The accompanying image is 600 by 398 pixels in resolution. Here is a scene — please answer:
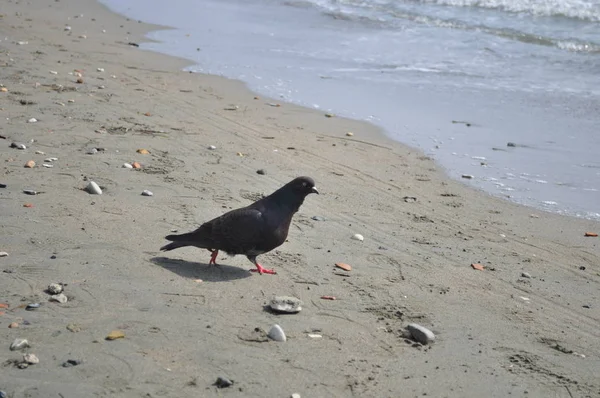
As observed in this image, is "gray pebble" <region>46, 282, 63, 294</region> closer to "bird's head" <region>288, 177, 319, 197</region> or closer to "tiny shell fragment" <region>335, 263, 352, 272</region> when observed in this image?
"bird's head" <region>288, 177, 319, 197</region>

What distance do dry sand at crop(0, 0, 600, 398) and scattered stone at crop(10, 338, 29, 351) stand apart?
0.05 metres

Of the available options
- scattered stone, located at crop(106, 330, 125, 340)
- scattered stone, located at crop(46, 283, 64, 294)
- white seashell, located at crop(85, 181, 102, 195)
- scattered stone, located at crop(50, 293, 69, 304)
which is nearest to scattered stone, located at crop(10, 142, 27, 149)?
white seashell, located at crop(85, 181, 102, 195)

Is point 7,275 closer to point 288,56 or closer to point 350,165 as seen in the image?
point 350,165

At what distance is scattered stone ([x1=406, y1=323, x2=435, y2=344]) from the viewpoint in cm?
476

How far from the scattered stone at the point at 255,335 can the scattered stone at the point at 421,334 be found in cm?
92

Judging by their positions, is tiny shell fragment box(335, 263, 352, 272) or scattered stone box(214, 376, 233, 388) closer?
scattered stone box(214, 376, 233, 388)

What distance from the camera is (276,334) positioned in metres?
4.55

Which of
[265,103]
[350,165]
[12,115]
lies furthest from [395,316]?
[265,103]

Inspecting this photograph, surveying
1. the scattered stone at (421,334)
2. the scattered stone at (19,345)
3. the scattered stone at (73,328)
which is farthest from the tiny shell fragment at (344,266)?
the scattered stone at (19,345)

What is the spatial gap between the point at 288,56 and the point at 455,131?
200 inches

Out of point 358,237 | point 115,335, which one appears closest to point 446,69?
point 358,237

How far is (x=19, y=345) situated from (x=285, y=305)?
160 centimetres

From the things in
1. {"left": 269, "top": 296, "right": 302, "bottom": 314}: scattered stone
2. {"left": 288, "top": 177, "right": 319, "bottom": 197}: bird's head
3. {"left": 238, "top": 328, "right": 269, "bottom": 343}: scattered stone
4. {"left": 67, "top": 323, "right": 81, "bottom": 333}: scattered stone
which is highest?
{"left": 288, "top": 177, "right": 319, "bottom": 197}: bird's head

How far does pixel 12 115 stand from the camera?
28.6 feet
